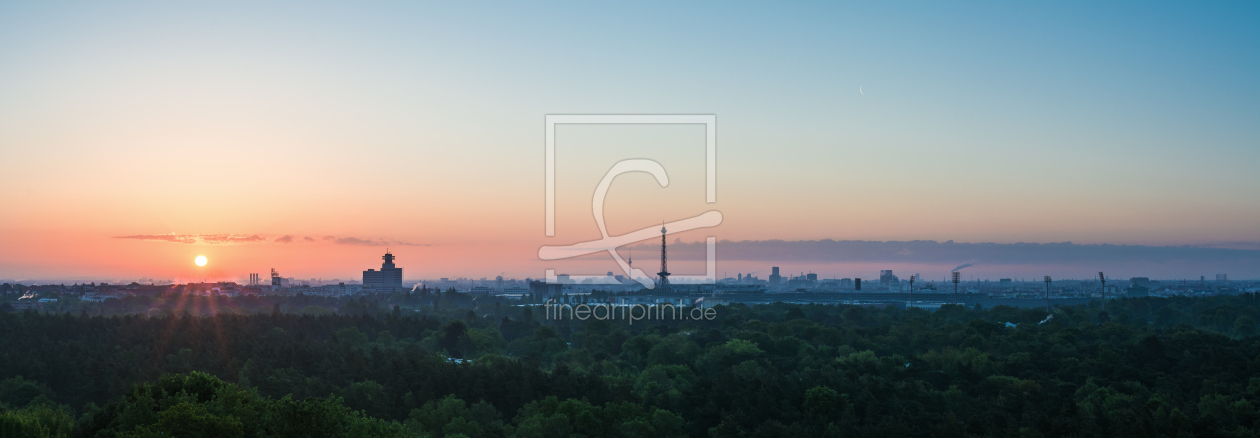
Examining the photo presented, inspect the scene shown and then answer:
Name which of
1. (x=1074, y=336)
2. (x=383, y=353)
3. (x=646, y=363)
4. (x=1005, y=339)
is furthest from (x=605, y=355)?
(x=1074, y=336)

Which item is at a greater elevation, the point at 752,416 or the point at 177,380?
the point at 177,380

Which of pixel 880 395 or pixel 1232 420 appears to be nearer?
pixel 1232 420

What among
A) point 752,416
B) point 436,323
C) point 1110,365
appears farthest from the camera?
point 436,323

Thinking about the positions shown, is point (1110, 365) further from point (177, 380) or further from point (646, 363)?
point (177, 380)

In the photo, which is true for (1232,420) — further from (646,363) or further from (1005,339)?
(646,363)

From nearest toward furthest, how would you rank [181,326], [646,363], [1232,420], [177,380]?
[177,380] → [1232,420] → [646,363] → [181,326]

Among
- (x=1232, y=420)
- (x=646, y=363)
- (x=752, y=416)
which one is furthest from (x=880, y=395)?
(x=646, y=363)
